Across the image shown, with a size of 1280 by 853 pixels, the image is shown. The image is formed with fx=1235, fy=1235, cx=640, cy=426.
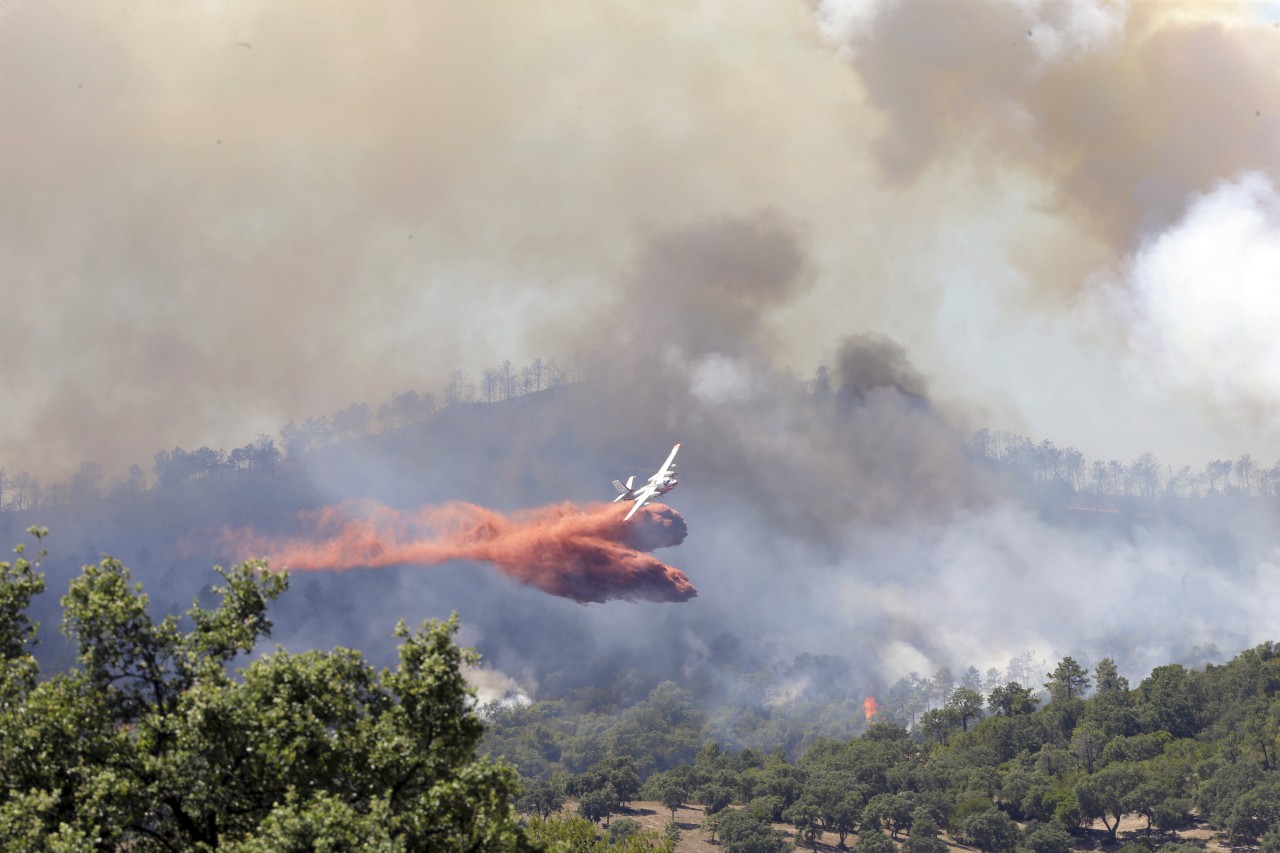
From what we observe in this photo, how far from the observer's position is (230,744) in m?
35.1

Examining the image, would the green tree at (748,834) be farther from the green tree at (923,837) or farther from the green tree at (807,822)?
the green tree at (923,837)

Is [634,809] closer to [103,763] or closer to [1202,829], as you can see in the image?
[1202,829]

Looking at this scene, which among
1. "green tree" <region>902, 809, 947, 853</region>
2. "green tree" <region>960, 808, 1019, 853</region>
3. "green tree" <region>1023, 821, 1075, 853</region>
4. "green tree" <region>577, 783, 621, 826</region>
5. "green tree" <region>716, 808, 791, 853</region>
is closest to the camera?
"green tree" <region>1023, 821, 1075, 853</region>

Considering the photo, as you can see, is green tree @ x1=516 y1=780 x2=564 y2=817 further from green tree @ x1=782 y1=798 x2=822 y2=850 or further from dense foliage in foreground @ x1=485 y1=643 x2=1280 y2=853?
green tree @ x1=782 y1=798 x2=822 y2=850

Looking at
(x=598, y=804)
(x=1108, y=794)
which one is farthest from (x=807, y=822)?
(x=1108, y=794)

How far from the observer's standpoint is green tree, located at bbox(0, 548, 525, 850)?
34.0 meters

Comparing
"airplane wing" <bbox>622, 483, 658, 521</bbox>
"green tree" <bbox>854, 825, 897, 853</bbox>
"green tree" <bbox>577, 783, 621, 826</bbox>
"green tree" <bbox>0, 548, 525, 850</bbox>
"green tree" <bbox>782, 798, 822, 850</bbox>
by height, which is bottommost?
"green tree" <bbox>0, 548, 525, 850</bbox>

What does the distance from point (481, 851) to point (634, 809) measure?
16357 centimetres

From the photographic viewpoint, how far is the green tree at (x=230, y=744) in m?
34.0

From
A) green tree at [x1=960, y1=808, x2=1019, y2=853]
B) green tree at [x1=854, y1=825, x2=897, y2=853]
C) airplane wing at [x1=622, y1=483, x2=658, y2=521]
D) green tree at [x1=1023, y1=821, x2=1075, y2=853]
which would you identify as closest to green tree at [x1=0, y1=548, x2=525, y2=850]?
green tree at [x1=854, y1=825, x2=897, y2=853]

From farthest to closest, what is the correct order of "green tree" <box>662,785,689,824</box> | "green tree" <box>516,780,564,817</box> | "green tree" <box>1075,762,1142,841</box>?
"green tree" <box>662,785,689,824</box>
"green tree" <box>516,780,564,817</box>
"green tree" <box>1075,762,1142,841</box>

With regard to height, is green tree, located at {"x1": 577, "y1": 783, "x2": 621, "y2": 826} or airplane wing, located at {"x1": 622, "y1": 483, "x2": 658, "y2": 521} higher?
airplane wing, located at {"x1": 622, "y1": 483, "x2": 658, "y2": 521}

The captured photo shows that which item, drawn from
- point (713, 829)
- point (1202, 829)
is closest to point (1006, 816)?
point (1202, 829)

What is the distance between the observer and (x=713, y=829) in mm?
174625
